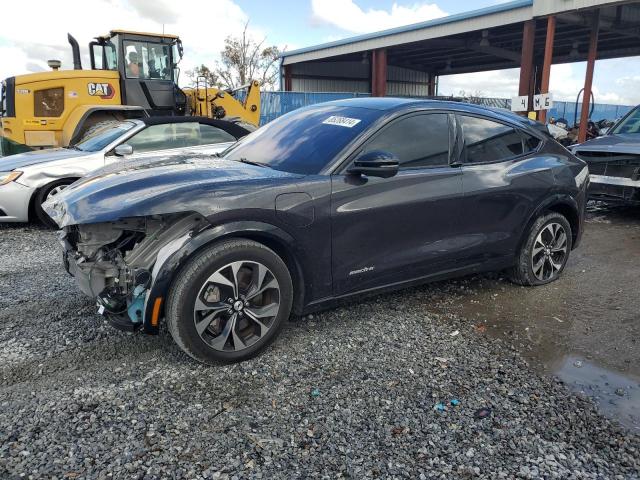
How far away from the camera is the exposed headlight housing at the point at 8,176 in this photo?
636 cm

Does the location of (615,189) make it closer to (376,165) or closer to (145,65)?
(376,165)

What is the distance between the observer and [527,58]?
1772 cm

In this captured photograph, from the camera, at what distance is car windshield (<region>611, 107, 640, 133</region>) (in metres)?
8.02

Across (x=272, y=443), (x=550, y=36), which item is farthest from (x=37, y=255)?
Answer: (x=550, y=36)

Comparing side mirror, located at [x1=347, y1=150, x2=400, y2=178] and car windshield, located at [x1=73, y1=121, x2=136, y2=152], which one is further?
car windshield, located at [x1=73, y1=121, x2=136, y2=152]

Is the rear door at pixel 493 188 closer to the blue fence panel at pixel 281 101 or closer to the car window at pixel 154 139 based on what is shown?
the car window at pixel 154 139

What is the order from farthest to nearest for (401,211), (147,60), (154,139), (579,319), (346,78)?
(346,78), (147,60), (154,139), (579,319), (401,211)

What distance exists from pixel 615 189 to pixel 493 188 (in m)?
4.35

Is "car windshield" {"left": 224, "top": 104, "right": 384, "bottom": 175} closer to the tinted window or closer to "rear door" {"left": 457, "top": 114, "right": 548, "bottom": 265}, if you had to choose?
"rear door" {"left": 457, "top": 114, "right": 548, "bottom": 265}

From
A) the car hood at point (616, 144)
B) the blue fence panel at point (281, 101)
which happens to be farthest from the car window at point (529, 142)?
the blue fence panel at point (281, 101)

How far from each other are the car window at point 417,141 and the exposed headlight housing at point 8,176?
510 cm

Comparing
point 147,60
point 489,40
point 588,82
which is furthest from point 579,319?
point 489,40

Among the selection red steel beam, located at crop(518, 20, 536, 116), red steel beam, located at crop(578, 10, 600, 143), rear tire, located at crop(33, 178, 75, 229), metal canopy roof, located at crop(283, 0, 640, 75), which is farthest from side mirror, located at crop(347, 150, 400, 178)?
red steel beam, located at crop(518, 20, 536, 116)

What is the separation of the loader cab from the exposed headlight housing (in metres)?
4.73
